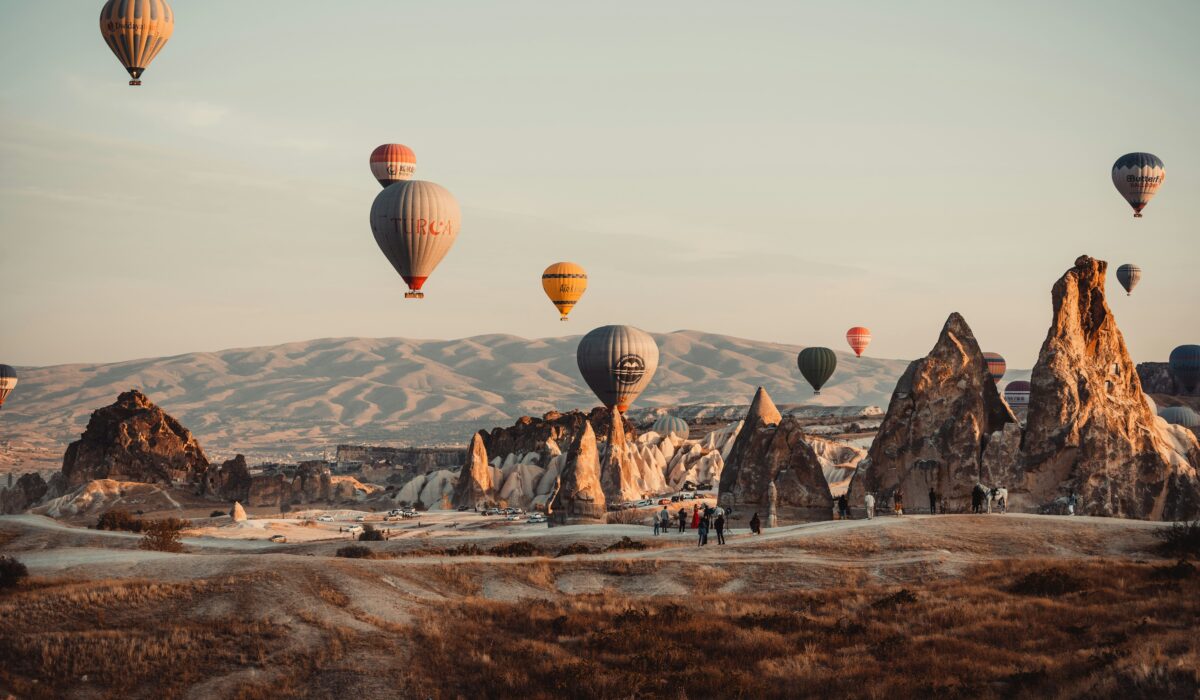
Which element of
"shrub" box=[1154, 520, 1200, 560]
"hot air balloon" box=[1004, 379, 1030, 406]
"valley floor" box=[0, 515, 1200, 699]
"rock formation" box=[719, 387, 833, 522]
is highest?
"hot air balloon" box=[1004, 379, 1030, 406]

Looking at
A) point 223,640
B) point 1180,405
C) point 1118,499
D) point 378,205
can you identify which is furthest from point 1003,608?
point 1180,405

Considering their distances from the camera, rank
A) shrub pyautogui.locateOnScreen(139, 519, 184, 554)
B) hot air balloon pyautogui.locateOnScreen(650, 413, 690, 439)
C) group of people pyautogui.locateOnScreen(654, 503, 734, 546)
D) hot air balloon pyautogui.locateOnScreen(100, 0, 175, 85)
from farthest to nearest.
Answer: hot air balloon pyautogui.locateOnScreen(650, 413, 690, 439)
hot air balloon pyautogui.locateOnScreen(100, 0, 175, 85)
shrub pyautogui.locateOnScreen(139, 519, 184, 554)
group of people pyautogui.locateOnScreen(654, 503, 734, 546)

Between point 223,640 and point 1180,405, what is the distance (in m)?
150

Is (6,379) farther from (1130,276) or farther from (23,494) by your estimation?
(1130,276)

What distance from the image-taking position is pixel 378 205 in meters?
99.4

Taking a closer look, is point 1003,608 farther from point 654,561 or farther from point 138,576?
point 138,576

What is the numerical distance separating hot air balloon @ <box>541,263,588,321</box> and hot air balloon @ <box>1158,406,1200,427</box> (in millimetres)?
66772

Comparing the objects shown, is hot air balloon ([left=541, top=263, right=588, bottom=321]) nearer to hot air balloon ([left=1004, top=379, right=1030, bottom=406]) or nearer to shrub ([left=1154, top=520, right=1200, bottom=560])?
hot air balloon ([left=1004, top=379, right=1030, bottom=406])

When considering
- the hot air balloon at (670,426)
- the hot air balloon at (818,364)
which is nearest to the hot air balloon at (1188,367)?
the hot air balloon at (818,364)

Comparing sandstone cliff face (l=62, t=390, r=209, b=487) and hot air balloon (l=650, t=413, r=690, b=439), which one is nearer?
sandstone cliff face (l=62, t=390, r=209, b=487)

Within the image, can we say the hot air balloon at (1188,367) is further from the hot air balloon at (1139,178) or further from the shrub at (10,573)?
the shrub at (10,573)

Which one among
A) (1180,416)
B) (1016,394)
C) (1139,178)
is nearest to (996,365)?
(1016,394)

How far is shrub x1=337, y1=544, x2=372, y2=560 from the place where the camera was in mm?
46531

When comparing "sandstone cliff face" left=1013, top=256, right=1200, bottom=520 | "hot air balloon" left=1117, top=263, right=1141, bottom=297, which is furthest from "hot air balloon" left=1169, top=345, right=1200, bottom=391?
"sandstone cliff face" left=1013, top=256, right=1200, bottom=520
